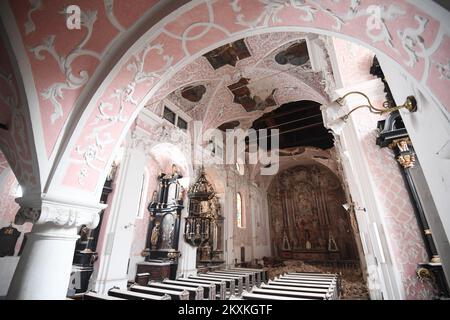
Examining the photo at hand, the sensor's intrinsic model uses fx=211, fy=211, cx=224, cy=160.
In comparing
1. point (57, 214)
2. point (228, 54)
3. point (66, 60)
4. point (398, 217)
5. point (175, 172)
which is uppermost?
point (228, 54)

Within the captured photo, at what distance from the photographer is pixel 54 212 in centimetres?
162

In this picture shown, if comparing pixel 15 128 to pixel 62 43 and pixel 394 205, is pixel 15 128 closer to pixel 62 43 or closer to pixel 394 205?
pixel 62 43

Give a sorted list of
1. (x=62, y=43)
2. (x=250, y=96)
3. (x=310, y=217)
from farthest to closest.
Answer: (x=310, y=217)
(x=250, y=96)
(x=62, y=43)

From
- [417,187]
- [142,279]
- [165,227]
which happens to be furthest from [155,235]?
[417,187]

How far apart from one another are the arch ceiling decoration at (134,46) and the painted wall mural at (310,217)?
55.0 ft

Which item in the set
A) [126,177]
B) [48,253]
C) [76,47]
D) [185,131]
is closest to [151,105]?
[185,131]

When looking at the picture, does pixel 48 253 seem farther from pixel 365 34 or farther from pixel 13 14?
pixel 365 34

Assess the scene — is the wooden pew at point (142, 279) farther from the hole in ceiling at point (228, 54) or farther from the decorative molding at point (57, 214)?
the hole in ceiling at point (228, 54)

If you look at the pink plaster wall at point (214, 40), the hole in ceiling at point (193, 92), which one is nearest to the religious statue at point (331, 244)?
the hole in ceiling at point (193, 92)

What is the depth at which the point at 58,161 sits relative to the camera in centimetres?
171

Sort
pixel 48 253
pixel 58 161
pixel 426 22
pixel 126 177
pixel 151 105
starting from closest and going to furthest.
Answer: pixel 426 22 < pixel 48 253 < pixel 58 161 < pixel 126 177 < pixel 151 105

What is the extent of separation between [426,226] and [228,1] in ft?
11.8

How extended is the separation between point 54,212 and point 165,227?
6.99m
